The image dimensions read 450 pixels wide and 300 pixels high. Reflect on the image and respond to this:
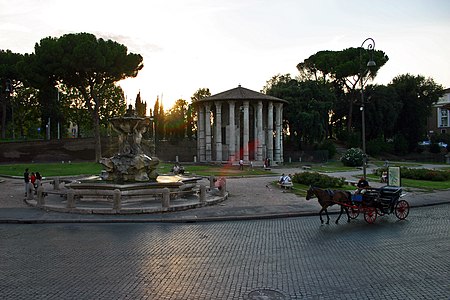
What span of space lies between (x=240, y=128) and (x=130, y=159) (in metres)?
39.2

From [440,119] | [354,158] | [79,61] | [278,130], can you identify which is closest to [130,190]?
[79,61]

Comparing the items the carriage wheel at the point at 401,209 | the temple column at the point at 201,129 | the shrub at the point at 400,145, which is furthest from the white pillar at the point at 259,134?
the carriage wheel at the point at 401,209

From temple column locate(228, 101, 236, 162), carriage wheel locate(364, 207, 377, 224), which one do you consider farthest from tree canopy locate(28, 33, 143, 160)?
carriage wheel locate(364, 207, 377, 224)

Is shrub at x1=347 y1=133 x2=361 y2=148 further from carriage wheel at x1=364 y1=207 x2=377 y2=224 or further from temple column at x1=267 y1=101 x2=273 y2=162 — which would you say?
carriage wheel at x1=364 y1=207 x2=377 y2=224

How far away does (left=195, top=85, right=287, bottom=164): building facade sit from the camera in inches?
2239

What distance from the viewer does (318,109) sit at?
63438mm

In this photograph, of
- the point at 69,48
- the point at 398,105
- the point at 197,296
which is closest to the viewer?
the point at 197,296

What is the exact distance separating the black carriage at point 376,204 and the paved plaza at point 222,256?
46 cm

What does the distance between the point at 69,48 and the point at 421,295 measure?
46274 mm

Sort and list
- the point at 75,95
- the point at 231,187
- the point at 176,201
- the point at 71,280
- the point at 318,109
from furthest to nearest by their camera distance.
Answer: the point at 75,95
the point at 318,109
the point at 231,187
the point at 176,201
the point at 71,280

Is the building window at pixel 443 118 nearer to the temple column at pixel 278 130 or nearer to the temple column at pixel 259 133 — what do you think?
the temple column at pixel 278 130

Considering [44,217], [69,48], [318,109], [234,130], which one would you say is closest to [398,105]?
[318,109]

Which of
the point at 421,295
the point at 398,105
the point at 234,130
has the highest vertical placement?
the point at 398,105

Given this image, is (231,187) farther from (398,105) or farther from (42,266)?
(398,105)
